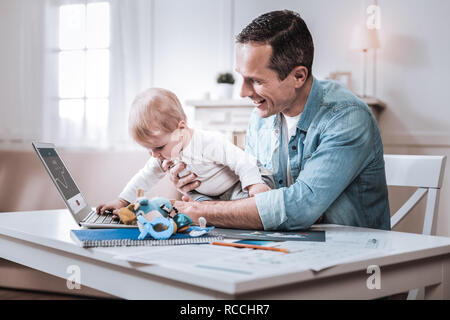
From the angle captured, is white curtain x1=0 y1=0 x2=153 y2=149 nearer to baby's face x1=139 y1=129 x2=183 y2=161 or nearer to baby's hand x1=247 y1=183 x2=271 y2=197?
baby's face x1=139 y1=129 x2=183 y2=161

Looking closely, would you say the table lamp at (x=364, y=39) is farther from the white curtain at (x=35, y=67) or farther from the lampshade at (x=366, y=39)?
the white curtain at (x=35, y=67)

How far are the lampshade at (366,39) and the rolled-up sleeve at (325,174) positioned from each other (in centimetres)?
205

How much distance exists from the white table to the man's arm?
0.24m

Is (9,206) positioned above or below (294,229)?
below

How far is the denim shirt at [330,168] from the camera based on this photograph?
1.28 meters

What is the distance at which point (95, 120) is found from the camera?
13.4 ft

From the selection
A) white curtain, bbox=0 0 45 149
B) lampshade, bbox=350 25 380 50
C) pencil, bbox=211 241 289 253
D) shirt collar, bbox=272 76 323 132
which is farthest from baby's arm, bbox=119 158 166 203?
white curtain, bbox=0 0 45 149

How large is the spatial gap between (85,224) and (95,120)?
2.99m

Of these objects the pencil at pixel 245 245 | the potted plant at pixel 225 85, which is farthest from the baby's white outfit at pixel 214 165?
the potted plant at pixel 225 85

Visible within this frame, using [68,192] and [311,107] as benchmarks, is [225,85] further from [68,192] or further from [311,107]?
[68,192]

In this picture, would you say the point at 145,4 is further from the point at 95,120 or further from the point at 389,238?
the point at 389,238

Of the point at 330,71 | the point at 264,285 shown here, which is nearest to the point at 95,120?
the point at 330,71

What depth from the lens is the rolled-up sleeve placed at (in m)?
1.26

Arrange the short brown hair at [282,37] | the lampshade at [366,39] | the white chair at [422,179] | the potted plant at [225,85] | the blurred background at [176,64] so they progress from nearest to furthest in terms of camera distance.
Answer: the short brown hair at [282,37] < the white chair at [422,179] < the lampshade at [366,39] < the blurred background at [176,64] < the potted plant at [225,85]
